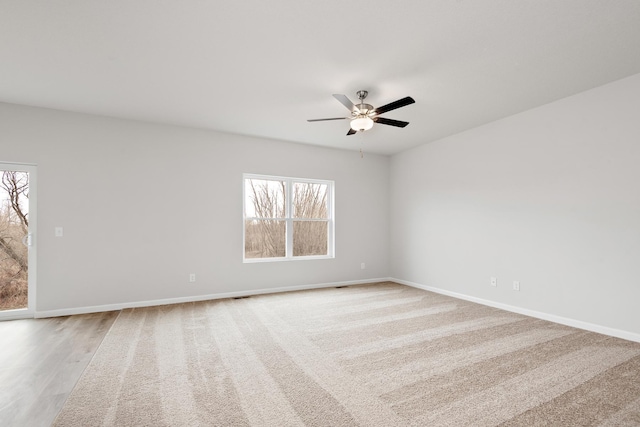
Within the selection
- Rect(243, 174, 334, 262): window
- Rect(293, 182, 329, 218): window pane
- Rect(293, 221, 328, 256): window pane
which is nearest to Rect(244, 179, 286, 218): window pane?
Rect(243, 174, 334, 262): window

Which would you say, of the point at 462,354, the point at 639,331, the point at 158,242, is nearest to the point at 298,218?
the point at 158,242

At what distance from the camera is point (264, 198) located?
17.2 feet

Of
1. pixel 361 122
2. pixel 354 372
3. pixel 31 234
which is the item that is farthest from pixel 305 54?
pixel 31 234

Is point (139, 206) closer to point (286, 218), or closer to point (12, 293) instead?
point (12, 293)

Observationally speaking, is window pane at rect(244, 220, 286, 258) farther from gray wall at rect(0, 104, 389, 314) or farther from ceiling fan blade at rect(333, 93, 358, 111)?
ceiling fan blade at rect(333, 93, 358, 111)

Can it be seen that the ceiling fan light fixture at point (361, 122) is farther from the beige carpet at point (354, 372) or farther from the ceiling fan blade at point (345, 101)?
the beige carpet at point (354, 372)

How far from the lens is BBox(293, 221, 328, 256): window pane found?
5.46m

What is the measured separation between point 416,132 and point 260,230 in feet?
10.1

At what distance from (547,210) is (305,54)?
→ 3.43 meters

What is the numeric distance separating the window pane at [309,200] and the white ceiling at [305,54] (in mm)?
1821

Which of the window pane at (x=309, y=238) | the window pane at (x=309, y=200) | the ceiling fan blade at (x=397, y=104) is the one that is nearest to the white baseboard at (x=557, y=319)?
the window pane at (x=309, y=238)

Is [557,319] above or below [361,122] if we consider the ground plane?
below

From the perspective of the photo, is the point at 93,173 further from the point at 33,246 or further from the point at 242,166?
the point at 242,166

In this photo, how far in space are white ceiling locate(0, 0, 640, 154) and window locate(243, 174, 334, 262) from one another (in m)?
1.63
